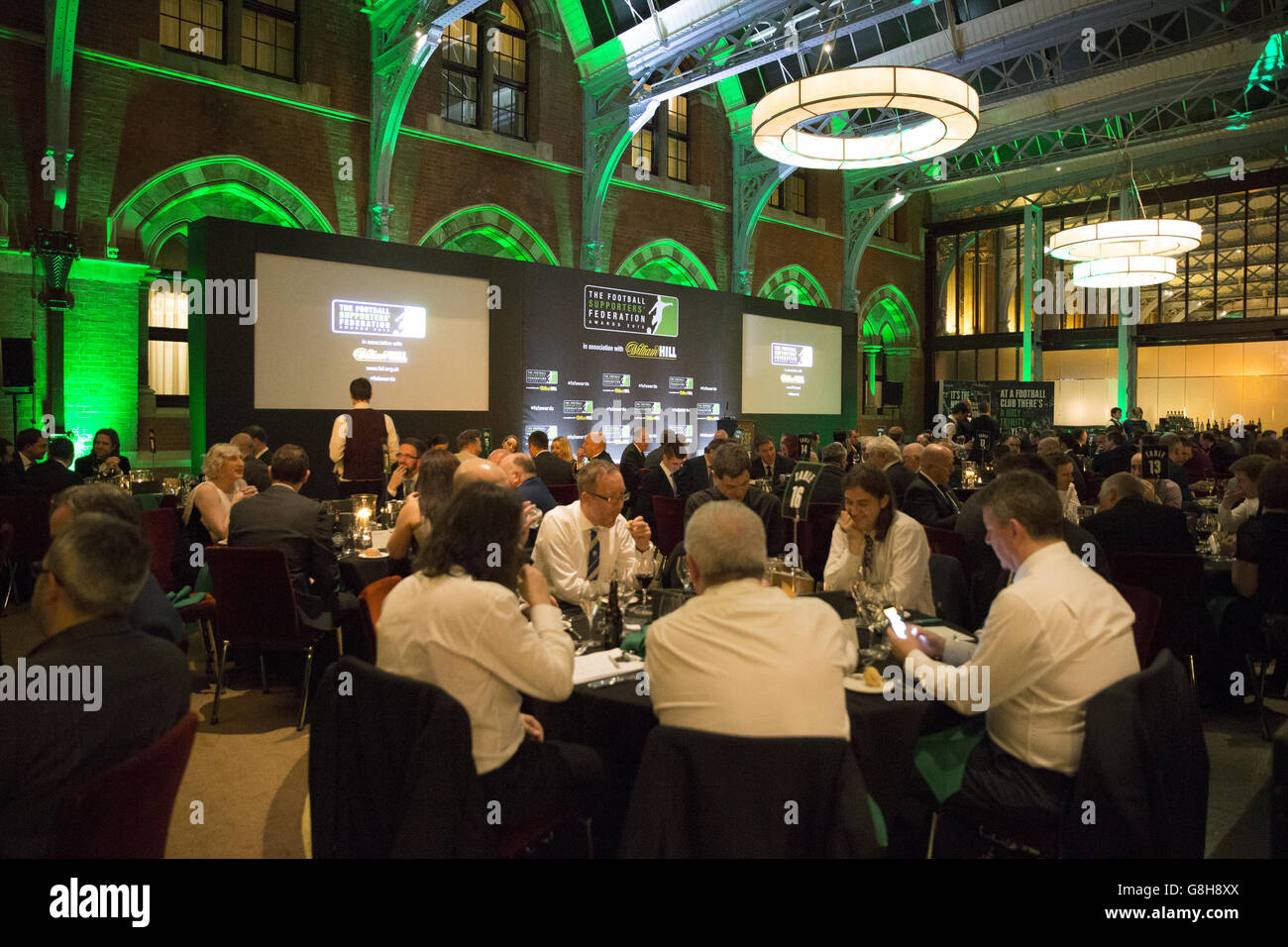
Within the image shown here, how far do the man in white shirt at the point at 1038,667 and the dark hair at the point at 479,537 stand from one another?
1182 millimetres

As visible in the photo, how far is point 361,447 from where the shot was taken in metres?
7.44

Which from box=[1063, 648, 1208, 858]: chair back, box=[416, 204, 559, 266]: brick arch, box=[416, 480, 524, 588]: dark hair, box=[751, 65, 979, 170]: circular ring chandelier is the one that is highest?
box=[416, 204, 559, 266]: brick arch

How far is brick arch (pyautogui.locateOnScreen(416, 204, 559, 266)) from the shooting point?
491 inches

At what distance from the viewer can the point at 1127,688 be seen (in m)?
1.99

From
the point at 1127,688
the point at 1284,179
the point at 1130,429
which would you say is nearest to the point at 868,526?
the point at 1127,688

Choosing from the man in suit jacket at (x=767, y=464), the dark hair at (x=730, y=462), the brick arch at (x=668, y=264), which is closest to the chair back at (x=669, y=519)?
the dark hair at (x=730, y=462)

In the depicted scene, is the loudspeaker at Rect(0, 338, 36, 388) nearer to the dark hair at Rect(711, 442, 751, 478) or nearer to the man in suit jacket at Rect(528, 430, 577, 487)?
the man in suit jacket at Rect(528, 430, 577, 487)

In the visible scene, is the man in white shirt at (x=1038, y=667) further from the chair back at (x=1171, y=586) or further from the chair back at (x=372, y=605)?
the chair back at (x=1171, y=586)

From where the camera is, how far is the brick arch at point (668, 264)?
14922 mm

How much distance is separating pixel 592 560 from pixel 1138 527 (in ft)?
9.44

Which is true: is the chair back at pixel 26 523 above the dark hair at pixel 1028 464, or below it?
below

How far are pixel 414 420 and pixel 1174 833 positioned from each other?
982 centimetres

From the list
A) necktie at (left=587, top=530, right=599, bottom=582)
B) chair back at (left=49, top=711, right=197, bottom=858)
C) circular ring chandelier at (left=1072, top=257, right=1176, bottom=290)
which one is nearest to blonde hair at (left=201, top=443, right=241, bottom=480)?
necktie at (left=587, top=530, right=599, bottom=582)
